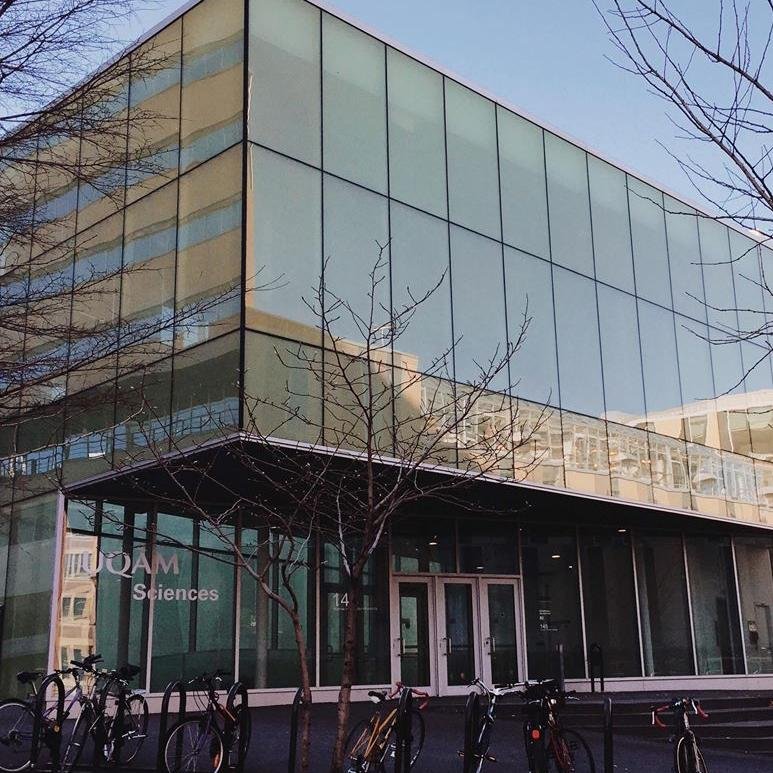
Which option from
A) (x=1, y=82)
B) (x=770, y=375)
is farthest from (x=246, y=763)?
(x=770, y=375)

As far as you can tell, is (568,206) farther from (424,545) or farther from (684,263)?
(424,545)

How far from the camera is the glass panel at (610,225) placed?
21.3m

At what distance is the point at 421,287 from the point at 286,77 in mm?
4067

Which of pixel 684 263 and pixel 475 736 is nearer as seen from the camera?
pixel 475 736

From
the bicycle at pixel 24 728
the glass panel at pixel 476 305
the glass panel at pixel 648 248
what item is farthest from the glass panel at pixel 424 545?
the bicycle at pixel 24 728

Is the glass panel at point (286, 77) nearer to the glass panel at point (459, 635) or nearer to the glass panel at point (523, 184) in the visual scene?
the glass panel at point (523, 184)

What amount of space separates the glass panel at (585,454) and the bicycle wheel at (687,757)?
27.1ft

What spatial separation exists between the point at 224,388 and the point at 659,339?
11.6 meters

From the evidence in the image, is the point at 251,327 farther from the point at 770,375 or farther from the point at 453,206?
the point at 770,375

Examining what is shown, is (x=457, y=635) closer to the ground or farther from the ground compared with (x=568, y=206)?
closer to the ground

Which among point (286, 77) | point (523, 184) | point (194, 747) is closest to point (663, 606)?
point (523, 184)

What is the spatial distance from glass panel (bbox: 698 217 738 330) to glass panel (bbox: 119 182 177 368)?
531 inches

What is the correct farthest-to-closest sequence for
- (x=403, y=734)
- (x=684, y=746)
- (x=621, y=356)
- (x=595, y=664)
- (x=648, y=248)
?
(x=648, y=248), (x=595, y=664), (x=621, y=356), (x=684, y=746), (x=403, y=734)

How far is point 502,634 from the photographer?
69.2 ft
